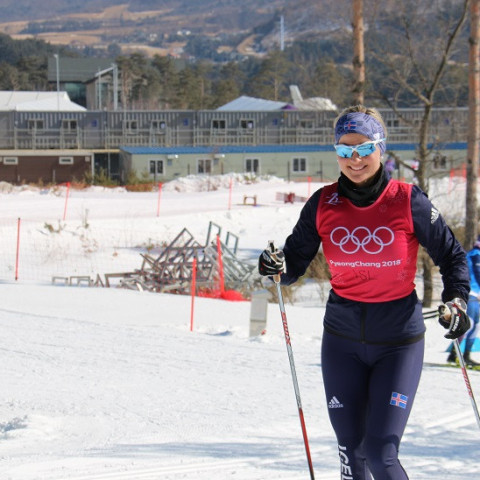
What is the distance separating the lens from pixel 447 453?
548 cm

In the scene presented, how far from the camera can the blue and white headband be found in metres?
3.57

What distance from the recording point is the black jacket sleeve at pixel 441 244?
3.51 meters

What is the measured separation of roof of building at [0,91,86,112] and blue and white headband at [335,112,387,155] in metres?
46.1

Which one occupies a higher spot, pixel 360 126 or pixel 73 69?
pixel 73 69

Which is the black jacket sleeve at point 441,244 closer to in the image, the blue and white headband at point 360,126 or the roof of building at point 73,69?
the blue and white headband at point 360,126

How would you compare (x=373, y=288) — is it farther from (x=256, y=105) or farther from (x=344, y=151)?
(x=256, y=105)

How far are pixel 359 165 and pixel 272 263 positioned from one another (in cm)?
59

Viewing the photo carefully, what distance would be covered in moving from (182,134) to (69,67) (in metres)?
59.0

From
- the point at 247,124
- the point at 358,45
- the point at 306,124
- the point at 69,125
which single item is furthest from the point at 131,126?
the point at 358,45

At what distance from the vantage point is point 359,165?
3535 mm

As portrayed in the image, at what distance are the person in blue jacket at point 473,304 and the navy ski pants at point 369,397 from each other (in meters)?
5.01

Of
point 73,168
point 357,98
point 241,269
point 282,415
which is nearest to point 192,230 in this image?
point 241,269

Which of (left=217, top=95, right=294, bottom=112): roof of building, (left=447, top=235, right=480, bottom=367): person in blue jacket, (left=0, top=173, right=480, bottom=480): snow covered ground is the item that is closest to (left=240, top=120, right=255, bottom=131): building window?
(left=217, top=95, right=294, bottom=112): roof of building

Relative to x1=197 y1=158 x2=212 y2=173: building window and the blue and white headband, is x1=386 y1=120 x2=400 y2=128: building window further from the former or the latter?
the blue and white headband
